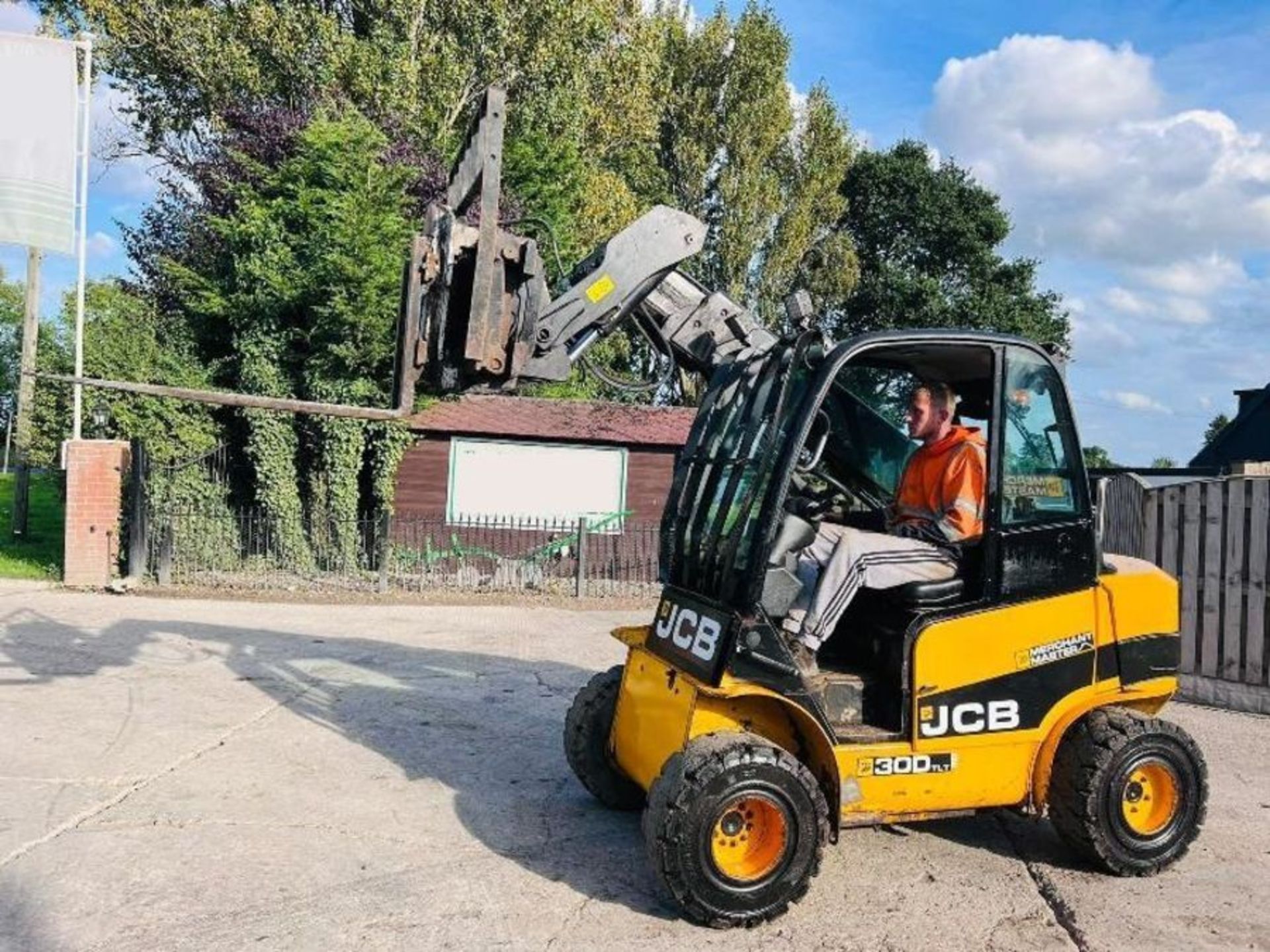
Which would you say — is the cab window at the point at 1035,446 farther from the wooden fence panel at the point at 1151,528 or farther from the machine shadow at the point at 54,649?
the machine shadow at the point at 54,649

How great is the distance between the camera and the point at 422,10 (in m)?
21.4

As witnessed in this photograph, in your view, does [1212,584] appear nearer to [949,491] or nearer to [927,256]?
[949,491]

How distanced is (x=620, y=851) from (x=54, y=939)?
2.49 meters

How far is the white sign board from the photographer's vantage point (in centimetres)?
1762

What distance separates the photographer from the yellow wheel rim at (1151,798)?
5.18 m

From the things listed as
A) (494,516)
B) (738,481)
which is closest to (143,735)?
(738,481)

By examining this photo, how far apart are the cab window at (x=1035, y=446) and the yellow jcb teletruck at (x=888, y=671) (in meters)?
0.01

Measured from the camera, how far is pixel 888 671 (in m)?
5.04

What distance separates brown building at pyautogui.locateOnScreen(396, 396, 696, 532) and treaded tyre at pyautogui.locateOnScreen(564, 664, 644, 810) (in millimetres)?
11731

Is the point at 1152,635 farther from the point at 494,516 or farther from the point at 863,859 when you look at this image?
the point at 494,516

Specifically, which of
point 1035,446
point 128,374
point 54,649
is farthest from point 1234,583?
point 128,374

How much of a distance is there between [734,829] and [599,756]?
1.51 metres

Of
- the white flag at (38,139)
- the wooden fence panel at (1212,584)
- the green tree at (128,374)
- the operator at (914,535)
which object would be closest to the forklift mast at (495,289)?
the operator at (914,535)

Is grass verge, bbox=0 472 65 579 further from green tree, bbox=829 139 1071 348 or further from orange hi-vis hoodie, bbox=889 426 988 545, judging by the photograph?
green tree, bbox=829 139 1071 348
